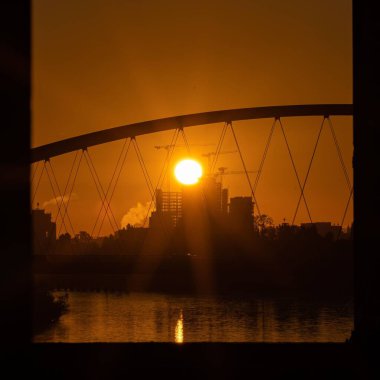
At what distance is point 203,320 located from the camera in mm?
40094

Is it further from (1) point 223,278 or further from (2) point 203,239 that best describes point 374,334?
(2) point 203,239

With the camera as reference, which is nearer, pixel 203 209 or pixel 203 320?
pixel 203 320

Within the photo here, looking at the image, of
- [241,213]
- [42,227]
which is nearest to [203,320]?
[241,213]

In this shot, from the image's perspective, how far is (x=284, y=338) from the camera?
3538cm

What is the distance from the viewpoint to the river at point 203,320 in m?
36.2

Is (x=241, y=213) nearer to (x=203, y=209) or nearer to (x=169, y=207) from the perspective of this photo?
(x=203, y=209)

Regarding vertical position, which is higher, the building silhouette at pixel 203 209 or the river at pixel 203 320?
the building silhouette at pixel 203 209

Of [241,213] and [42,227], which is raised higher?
[241,213]

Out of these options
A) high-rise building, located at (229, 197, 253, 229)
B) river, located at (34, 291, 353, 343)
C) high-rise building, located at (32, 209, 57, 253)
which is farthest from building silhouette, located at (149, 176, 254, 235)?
river, located at (34, 291, 353, 343)

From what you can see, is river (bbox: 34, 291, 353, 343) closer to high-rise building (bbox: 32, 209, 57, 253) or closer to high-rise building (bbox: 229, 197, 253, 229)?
high-rise building (bbox: 229, 197, 253, 229)

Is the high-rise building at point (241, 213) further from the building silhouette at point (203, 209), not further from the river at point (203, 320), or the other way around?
the river at point (203, 320)

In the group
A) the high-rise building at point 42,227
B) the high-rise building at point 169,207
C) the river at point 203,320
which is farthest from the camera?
the high-rise building at point 169,207

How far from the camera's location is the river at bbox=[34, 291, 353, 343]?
1423 inches

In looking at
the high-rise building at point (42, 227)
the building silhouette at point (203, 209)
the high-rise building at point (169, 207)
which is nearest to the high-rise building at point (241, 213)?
the building silhouette at point (203, 209)
